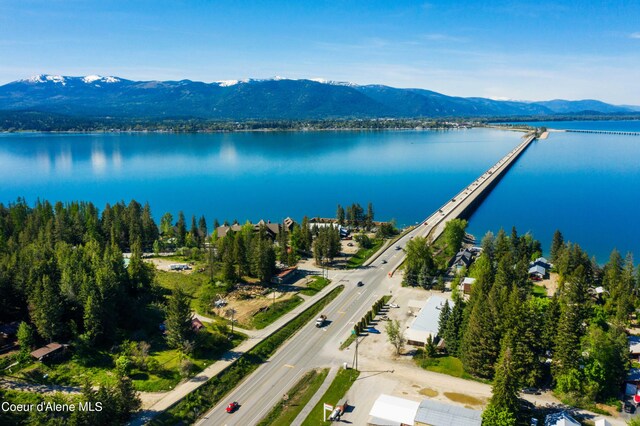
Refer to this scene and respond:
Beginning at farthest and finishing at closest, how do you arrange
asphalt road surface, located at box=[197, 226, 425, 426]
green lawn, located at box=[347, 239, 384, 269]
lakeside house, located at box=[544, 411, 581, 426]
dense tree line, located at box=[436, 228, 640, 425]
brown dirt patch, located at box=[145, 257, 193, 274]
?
green lawn, located at box=[347, 239, 384, 269], brown dirt patch, located at box=[145, 257, 193, 274], asphalt road surface, located at box=[197, 226, 425, 426], dense tree line, located at box=[436, 228, 640, 425], lakeside house, located at box=[544, 411, 581, 426]

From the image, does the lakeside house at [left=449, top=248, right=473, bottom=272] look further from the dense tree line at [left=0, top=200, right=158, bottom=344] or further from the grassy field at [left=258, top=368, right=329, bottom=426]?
the dense tree line at [left=0, top=200, right=158, bottom=344]

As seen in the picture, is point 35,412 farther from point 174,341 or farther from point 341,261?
point 341,261

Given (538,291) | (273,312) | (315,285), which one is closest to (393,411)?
(273,312)

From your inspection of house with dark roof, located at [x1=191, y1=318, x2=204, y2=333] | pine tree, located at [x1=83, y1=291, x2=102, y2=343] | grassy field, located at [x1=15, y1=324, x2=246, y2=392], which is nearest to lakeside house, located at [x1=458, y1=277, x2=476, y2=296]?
grassy field, located at [x1=15, y1=324, x2=246, y2=392]

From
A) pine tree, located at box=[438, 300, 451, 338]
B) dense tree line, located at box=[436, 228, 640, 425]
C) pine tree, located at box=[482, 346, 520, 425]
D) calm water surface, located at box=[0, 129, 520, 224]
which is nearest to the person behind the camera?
pine tree, located at box=[482, 346, 520, 425]

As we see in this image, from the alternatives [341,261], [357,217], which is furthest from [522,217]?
[341,261]

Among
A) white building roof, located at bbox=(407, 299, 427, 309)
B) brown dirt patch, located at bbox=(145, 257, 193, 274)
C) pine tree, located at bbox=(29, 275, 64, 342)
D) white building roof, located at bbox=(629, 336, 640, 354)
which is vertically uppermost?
pine tree, located at bbox=(29, 275, 64, 342)

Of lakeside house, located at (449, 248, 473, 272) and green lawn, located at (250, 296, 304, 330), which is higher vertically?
lakeside house, located at (449, 248, 473, 272)

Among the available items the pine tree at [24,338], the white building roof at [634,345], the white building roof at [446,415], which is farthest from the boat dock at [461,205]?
the pine tree at [24,338]

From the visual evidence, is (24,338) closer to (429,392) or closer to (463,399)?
(429,392)
